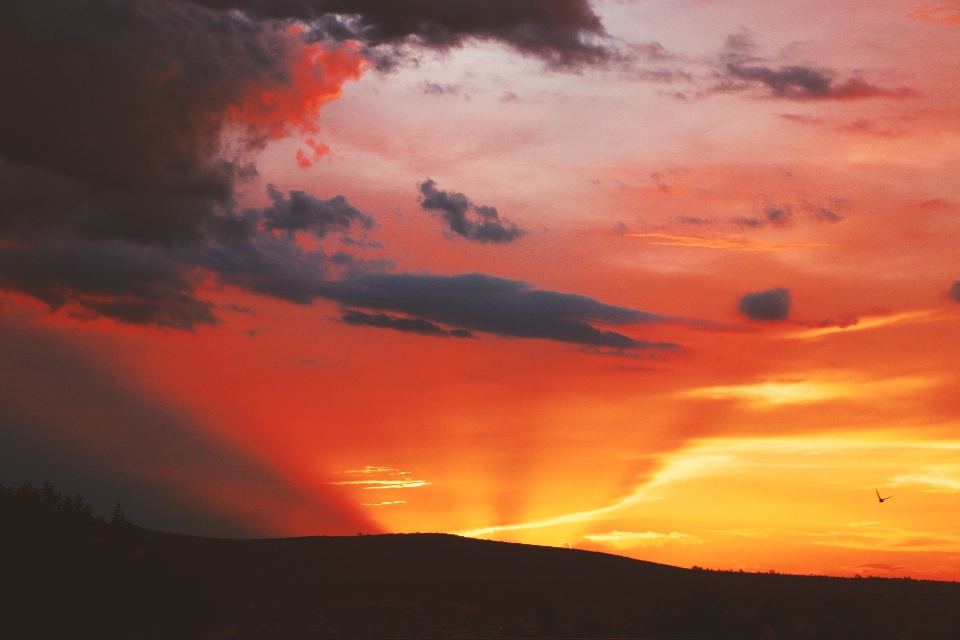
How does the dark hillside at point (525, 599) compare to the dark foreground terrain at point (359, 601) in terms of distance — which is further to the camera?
the dark hillside at point (525, 599)

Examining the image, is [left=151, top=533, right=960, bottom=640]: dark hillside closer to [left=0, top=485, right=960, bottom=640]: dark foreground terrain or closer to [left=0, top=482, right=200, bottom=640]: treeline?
[left=0, top=485, right=960, bottom=640]: dark foreground terrain

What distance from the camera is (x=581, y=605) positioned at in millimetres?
57156

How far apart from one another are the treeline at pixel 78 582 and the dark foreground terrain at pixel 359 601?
2.0 inches

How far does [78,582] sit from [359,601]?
20.3m

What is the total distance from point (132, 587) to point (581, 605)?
29.8 meters

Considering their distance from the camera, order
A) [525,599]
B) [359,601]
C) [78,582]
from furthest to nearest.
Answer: [525,599] < [359,601] < [78,582]

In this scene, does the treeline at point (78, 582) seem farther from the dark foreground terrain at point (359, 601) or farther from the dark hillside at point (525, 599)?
the dark hillside at point (525, 599)

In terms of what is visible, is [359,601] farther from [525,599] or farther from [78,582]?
[78,582]

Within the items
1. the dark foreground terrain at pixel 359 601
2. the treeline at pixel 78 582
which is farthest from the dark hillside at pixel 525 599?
the treeline at pixel 78 582

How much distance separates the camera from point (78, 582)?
38.0m

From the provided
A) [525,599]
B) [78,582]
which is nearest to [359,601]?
[525,599]

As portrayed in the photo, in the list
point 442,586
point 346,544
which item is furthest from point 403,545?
point 442,586

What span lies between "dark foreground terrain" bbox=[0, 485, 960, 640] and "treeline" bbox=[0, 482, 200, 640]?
0.17 feet

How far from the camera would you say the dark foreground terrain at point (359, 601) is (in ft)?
125
